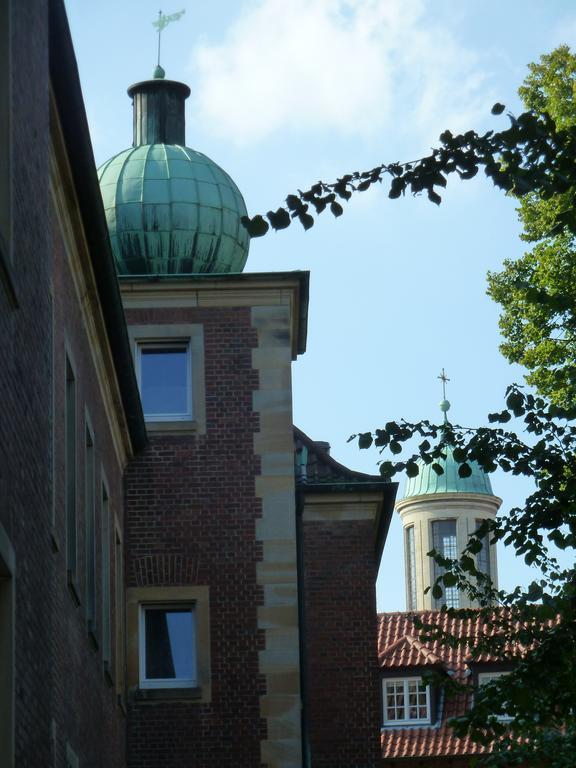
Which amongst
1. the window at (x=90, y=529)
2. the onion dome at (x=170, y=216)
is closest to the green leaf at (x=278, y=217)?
the window at (x=90, y=529)

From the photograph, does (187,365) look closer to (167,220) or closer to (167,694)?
(167,220)

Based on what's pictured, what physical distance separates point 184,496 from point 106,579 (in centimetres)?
348

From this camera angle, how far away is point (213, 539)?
2197 cm

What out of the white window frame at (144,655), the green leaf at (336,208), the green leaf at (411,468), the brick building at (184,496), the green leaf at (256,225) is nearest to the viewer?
the green leaf at (256,225)

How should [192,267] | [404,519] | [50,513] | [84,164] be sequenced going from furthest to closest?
1. [404,519]
2. [192,267]
3. [84,164]
4. [50,513]

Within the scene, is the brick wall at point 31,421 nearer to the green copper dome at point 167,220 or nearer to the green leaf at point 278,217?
the green leaf at point 278,217

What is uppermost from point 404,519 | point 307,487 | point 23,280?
point 404,519

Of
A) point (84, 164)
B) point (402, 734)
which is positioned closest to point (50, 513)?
point (84, 164)

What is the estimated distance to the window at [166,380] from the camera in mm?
22797

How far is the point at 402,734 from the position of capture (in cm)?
4750

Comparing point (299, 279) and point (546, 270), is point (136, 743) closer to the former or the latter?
point (299, 279)

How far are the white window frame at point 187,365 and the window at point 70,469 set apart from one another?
23.1 feet

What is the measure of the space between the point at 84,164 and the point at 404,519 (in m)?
72.3

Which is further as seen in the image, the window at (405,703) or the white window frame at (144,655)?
the window at (405,703)
